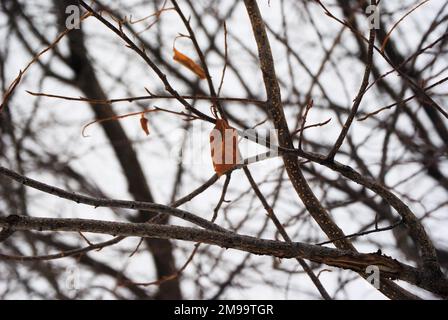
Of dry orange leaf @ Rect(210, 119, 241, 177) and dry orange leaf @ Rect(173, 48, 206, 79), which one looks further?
dry orange leaf @ Rect(173, 48, 206, 79)

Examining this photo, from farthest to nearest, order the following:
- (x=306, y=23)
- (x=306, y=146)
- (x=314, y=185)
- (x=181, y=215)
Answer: (x=306, y=23), (x=306, y=146), (x=314, y=185), (x=181, y=215)

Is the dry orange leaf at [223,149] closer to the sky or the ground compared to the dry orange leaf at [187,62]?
closer to the ground

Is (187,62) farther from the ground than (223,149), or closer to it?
farther from the ground

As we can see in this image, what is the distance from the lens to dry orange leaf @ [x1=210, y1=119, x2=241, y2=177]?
149 centimetres

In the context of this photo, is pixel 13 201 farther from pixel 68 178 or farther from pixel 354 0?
pixel 354 0

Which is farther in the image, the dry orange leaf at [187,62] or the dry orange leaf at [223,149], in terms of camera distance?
the dry orange leaf at [187,62]

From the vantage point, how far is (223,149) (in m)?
1.51

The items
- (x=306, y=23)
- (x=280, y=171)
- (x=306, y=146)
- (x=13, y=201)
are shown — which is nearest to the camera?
(x=280, y=171)

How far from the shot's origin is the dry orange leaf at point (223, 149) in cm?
149

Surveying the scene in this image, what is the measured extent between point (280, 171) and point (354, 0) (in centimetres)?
159

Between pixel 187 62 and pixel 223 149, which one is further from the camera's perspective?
pixel 187 62

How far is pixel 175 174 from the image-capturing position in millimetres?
5004

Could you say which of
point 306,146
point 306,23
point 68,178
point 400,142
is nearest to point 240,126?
point 306,146

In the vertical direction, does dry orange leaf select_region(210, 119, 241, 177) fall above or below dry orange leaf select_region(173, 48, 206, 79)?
below
